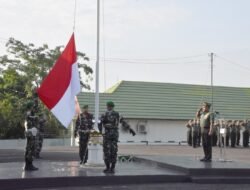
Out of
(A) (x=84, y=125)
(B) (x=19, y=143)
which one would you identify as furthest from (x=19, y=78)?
(A) (x=84, y=125)

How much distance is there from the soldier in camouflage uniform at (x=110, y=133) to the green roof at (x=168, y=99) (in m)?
29.4

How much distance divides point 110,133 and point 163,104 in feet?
109

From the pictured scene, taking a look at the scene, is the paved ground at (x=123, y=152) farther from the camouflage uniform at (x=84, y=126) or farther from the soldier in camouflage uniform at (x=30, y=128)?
the soldier in camouflage uniform at (x=30, y=128)

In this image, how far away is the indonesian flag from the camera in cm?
1465

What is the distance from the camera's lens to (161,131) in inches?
1795

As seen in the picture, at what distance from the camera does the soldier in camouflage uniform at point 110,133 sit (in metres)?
14.0

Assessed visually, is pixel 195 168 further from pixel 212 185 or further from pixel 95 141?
pixel 95 141

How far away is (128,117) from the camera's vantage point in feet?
147

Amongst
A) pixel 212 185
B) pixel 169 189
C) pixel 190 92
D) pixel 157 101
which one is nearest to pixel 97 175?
pixel 169 189

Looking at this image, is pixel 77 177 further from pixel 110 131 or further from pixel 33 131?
pixel 33 131

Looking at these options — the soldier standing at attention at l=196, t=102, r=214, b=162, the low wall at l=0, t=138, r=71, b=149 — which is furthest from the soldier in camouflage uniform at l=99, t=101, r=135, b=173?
the low wall at l=0, t=138, r=71, b=149

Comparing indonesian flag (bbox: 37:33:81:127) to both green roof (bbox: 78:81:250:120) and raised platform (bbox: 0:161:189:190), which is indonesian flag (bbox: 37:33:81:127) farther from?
green roof (bbox: 78:81:250:120)

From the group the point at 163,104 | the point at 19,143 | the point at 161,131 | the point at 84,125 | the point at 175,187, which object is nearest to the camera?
the point at 175,187

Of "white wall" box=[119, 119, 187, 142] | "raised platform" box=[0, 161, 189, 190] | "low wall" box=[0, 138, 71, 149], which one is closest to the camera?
"raised platform" box=[0, 161, 189, 190]
